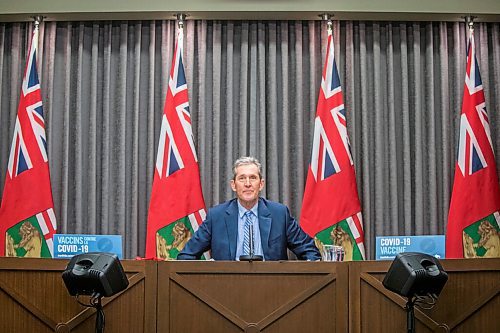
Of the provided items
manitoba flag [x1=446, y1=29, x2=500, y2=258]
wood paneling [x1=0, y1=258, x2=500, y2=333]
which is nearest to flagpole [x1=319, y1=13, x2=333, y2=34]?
manitoba flag [x1=446, y1=29, x2=500, y2=258]

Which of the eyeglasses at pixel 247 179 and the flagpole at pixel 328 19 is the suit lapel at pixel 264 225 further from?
the flagpole at pixel 328 19

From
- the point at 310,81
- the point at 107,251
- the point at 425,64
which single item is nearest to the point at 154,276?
the point at 107,251

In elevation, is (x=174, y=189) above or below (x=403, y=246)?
above

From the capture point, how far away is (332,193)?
620cm

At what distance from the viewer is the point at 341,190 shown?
6.21 metres

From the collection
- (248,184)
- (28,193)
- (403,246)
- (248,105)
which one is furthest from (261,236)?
(28,193)

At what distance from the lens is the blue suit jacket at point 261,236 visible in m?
4.95

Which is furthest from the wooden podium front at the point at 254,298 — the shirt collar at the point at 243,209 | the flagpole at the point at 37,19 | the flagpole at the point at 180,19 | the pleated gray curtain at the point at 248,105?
the flagpole at the point at 37,19

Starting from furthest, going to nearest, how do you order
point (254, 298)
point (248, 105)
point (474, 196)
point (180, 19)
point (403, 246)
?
point (248, 105), point (180, 19), point (474, 196), point (403, 246), point (254, 298)

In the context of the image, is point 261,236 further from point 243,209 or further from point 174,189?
point 174,189

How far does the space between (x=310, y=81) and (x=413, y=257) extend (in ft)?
9.72

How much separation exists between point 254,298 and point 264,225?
866 millimetres

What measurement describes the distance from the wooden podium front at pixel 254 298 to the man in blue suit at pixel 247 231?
699 millimetres

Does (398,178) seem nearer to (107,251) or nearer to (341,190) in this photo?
(341,190)
